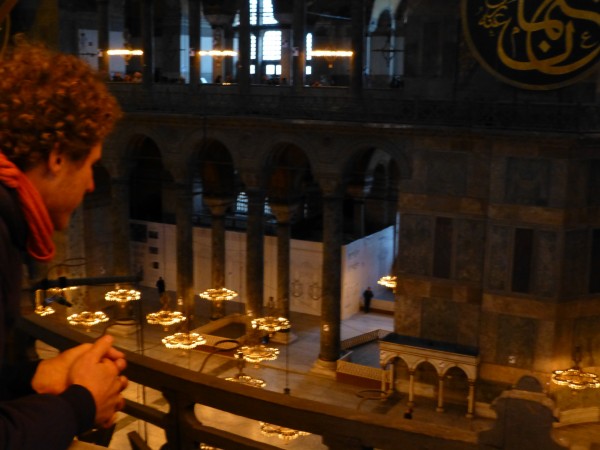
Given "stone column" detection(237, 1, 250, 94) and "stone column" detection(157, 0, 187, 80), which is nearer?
"stone column" detection(237, 1, 250, 94)

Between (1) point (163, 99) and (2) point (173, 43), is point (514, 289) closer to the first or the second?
(1) point (163, 99)

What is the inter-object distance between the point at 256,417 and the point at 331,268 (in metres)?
12.6

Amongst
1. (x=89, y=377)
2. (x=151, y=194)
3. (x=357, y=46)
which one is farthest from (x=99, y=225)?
(x=89, y=377)

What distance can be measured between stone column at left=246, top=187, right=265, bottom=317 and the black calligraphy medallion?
5.48m

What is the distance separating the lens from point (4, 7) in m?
5.02

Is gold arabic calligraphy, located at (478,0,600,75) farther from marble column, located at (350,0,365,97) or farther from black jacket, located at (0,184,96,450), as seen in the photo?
black jacket, located at (0,184,96,450)

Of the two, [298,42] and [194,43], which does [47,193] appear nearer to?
[298,42]

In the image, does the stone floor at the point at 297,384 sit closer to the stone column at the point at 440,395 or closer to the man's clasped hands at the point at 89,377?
the stone column at the point at 440,395

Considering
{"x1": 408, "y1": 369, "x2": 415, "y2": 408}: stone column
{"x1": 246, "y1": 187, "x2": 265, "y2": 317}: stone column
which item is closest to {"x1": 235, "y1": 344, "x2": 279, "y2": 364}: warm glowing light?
{"x1": 408, "y1": 369, "x2": 415, "y2": 408}: stone column

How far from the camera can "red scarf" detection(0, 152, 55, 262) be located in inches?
59.0

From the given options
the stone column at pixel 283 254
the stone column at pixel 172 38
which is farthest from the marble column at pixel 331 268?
the stone column at pixel 172 38

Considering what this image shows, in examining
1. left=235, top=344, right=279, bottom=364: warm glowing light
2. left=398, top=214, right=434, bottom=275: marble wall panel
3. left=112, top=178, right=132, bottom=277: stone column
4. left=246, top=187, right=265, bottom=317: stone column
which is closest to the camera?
left=235, top=344, right=279, bottom=364: warm glowing light

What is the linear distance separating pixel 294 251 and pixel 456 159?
20.2 feet

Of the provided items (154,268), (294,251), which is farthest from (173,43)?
(294,251)
